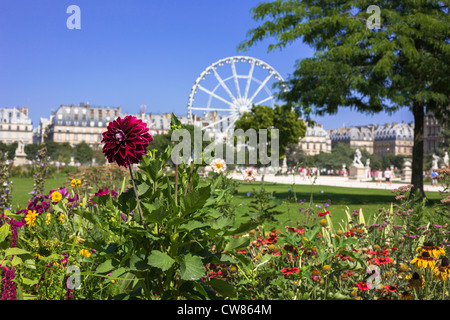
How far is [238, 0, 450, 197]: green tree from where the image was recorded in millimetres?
13547

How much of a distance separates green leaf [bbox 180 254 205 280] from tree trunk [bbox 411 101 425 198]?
13.6m

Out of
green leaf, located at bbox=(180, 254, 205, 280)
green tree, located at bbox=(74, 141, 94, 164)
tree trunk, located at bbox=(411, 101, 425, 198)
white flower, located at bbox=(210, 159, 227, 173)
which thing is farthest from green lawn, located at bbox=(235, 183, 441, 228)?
green tree, located at bbox=(74, 141, 94, 164)

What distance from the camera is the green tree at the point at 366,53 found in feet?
44.4

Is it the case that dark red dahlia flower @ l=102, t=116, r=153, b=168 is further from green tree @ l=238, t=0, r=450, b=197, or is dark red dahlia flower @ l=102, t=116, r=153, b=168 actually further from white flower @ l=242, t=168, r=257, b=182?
green tree @ l=238, t=0, r=450, b=197

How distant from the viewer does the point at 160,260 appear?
1.96 meters

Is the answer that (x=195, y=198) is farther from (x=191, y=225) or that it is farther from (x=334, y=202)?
(x=334, y=202)

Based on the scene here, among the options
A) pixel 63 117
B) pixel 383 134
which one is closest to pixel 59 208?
pixel 63 117

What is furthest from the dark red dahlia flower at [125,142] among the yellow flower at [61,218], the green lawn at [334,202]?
the green lawn at [334,202]

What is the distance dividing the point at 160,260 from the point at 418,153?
47.7 feet

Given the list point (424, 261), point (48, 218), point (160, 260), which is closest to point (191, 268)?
point (160, 260)

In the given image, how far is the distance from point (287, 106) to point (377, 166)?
7675cm

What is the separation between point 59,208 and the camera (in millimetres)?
3211

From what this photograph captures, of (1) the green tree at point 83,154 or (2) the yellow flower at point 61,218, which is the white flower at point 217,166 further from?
(1) the green tree at point 83,154
